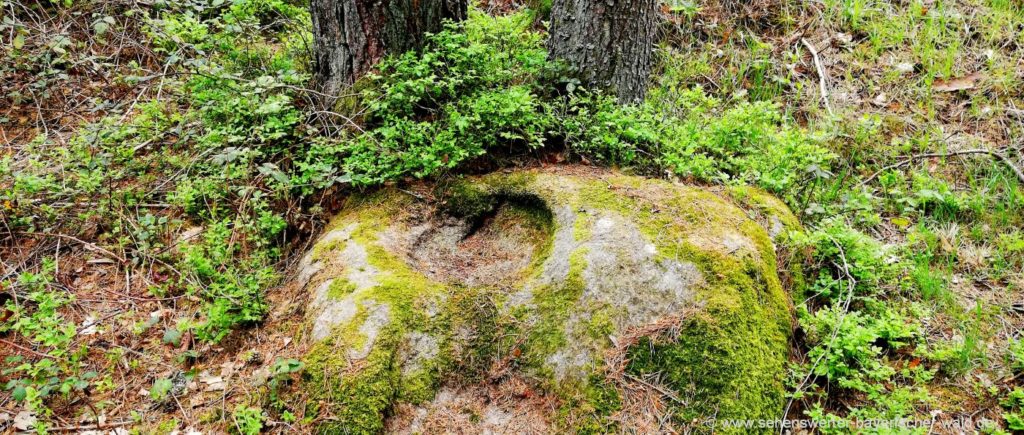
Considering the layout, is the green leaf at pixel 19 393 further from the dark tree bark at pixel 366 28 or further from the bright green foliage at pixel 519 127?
the dark tree bark at pixel 366 28

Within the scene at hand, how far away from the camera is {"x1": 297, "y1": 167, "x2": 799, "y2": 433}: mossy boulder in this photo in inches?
106

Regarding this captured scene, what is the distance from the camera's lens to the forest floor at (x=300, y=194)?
9.63 feet

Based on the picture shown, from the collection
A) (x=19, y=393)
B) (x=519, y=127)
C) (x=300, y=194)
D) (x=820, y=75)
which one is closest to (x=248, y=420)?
(x=19, y=393)

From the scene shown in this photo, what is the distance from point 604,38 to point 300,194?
97.7 inches

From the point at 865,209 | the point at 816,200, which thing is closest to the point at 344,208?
the point at 816,200

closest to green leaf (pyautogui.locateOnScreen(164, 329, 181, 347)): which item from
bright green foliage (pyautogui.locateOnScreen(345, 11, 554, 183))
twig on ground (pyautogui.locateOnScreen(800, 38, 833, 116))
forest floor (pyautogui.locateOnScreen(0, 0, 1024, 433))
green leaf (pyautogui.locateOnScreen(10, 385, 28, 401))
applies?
forest floor (pyautogui.locateOnScreen(0, 0, 1024, 433))

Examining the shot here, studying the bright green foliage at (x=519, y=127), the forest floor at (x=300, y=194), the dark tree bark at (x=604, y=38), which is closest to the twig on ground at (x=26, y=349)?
the forest floor at (x=300, y=194)

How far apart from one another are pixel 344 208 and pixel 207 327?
110 cm

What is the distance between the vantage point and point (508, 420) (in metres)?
2.73

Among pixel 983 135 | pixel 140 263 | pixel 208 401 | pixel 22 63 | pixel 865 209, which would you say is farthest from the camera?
pixel 22 63

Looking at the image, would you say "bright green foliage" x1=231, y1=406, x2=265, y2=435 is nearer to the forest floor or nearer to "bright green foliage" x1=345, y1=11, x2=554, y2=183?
the forest floor

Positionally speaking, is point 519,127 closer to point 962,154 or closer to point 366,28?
point 366,28

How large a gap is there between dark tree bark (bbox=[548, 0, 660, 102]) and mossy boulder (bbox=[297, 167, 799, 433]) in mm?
1146

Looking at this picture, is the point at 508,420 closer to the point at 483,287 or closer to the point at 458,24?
the point at 483,287
